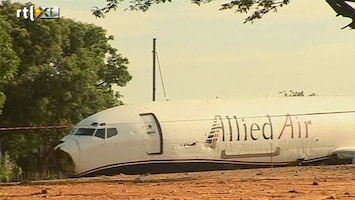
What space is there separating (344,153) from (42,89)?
41.7ft

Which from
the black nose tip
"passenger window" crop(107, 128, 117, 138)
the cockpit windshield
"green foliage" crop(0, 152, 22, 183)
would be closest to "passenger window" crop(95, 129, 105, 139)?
the cockpit windshield

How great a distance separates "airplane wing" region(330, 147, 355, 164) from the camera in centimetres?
3156

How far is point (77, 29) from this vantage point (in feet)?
129

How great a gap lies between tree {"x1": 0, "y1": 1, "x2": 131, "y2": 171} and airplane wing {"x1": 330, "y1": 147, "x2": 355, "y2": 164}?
10996mm

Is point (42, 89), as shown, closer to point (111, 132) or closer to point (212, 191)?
point (111, 132)

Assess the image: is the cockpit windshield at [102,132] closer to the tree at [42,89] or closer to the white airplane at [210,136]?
the white airplane at [210,136]

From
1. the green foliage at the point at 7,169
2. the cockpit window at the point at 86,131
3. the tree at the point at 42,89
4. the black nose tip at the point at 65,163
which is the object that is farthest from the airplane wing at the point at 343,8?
the tree at the point at 42,89

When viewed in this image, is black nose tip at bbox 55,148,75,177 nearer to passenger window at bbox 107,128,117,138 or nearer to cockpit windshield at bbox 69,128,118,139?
cockpit windshield at bbox 69,128,118,139

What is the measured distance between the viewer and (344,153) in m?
31.8

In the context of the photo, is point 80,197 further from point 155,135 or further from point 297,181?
point 155,135

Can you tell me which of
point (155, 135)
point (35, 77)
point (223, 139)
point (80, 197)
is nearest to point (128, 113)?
point (155, 135)

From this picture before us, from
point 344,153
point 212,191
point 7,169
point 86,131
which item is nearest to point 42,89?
point 7,169

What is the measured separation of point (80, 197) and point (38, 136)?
25514 mm

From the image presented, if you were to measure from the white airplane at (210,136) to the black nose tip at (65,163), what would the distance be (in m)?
0.03
